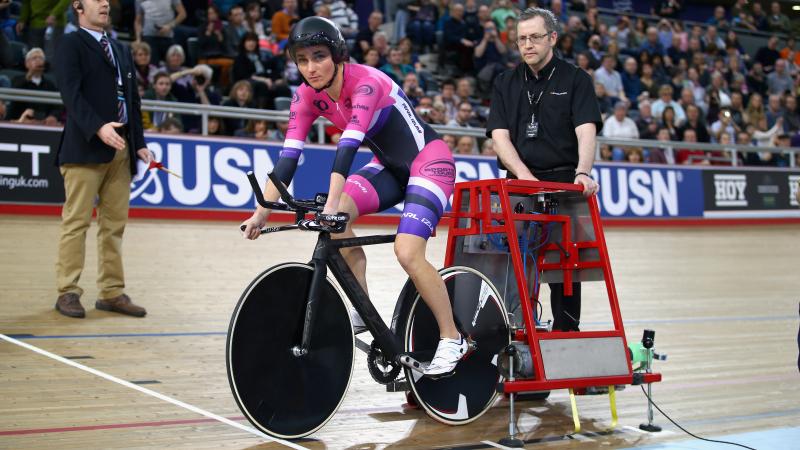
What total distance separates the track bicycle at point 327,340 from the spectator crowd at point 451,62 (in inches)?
216

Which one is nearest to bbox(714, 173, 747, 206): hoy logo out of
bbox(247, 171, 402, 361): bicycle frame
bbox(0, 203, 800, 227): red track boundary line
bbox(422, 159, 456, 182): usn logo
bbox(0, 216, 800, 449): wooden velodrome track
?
bbox(0, 203, 800, 227): red track boundary line

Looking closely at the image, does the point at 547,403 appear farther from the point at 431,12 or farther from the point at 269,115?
the point at 431,12

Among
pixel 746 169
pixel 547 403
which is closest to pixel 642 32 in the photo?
pixel 746 169

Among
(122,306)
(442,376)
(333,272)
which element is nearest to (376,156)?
(333,272)

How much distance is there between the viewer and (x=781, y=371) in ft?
17.5

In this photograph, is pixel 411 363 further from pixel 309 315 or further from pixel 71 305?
pixel 71 305

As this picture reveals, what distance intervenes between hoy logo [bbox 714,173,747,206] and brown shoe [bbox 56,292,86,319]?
937 cm

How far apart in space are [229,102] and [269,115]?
26.3 inches

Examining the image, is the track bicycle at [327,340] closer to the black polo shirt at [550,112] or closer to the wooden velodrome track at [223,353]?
the wooden velodrome track at [223,353]

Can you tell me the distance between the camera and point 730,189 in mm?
12938

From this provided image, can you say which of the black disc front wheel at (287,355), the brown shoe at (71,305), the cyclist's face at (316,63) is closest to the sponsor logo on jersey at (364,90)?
the cyclist's face at (316,63)

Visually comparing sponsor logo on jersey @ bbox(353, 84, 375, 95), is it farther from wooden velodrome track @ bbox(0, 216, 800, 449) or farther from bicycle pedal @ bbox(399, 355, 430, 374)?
wooden velodrome track @ bbox(0, 216, 800, 449)

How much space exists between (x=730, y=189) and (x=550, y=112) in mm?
9388

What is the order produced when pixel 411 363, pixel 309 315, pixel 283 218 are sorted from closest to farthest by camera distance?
pixel 309 315 → pixel 411 363 → pixel 283 218
